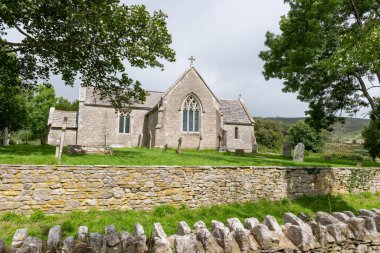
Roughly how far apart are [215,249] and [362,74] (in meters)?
26.2

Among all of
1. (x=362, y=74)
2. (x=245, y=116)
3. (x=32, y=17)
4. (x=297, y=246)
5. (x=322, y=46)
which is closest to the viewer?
(x=297, y=246)

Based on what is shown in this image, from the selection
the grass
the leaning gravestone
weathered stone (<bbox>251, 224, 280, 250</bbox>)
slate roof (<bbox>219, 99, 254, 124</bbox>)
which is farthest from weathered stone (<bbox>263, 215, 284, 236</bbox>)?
slate roof (<bbox>219, 99, 254, 124</bbox>)

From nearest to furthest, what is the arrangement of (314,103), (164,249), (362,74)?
(164,249), (362,74), (314,103)

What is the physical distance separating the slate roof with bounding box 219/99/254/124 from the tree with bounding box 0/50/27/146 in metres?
26.2

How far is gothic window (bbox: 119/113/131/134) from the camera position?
37250mm

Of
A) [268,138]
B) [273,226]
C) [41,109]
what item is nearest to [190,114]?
[273,226]

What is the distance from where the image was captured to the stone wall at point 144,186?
31.2 feet

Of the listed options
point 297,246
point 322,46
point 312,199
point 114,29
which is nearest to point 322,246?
point 297,246

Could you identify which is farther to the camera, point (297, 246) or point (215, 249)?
point (297, 246)

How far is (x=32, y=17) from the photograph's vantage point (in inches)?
584

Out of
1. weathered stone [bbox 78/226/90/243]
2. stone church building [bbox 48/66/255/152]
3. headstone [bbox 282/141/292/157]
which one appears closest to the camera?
weathered stone [bbox 78/226/90/243]

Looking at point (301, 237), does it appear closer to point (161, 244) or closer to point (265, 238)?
point (265, 238)

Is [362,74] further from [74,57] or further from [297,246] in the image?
[297,246]

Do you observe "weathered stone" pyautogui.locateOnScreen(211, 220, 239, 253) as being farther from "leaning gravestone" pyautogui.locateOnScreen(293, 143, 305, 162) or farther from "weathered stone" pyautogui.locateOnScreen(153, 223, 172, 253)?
"leaning gravestone" pyautogui.locateOnScreen(293, 143, 305, 162)
